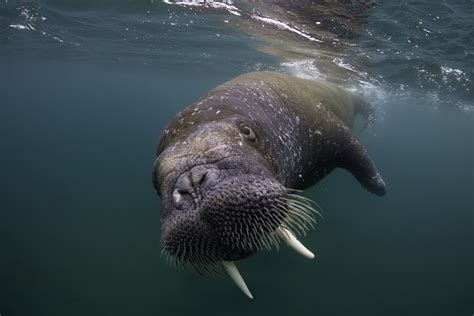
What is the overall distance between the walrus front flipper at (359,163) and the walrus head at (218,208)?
3.74 m

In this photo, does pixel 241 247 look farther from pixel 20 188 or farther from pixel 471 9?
pixel 20 188

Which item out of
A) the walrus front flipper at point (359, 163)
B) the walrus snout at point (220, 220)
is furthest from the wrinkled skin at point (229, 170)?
the walrus front flipper at point (359, 163)

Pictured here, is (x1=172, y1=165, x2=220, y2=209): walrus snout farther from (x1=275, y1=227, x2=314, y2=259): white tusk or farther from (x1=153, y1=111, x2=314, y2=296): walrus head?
(x1=275, y1=227, x2=314, y2=259): white tusk

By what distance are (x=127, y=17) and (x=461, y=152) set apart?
507 feet

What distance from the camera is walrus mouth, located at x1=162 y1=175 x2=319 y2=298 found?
2.48 m

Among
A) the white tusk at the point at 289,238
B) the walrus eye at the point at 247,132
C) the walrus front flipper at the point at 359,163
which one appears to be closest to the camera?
the white tusk at the point at 289,238

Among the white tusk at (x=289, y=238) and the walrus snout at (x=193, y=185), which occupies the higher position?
the walrus snout at (x=193, y=185)

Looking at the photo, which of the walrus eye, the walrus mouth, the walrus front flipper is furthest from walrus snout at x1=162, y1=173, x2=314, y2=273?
the walrus front flipper

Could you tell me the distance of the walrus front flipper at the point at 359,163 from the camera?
6.36 m

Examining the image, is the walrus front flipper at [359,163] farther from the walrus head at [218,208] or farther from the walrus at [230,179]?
the walrus head at [218,208]

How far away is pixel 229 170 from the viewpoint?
2.76m

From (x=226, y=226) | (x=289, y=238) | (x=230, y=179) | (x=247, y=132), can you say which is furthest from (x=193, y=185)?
(x=247, y=132)

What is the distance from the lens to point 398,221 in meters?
23.2

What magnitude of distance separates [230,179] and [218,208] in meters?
0.27
